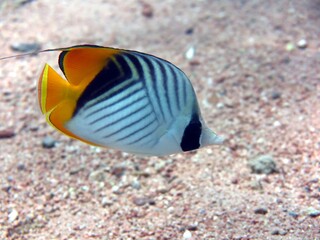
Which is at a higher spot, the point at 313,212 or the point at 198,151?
the point at 198,151

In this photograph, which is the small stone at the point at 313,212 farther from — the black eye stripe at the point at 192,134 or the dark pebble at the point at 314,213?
the black eye stripe at the point at 192,134

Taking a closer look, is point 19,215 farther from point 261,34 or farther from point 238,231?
point 261,34

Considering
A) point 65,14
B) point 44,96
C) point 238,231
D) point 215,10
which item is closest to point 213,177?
point 238,231

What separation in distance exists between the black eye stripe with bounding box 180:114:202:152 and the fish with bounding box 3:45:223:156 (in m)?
0.01

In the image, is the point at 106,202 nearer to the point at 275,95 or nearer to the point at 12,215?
the point at 12,215

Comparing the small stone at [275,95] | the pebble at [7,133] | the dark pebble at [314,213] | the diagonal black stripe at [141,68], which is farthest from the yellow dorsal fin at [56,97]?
the small stone at [275,95]

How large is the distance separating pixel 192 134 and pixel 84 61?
53 centimetres

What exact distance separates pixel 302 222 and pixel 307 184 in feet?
1.52

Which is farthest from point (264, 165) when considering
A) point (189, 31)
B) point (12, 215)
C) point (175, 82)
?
point (189, 31)

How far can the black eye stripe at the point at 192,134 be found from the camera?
5.32ft

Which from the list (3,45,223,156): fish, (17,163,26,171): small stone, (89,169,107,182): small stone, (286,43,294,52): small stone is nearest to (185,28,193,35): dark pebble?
(286,43,294,52): small stone

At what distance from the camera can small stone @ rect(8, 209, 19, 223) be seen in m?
2.45

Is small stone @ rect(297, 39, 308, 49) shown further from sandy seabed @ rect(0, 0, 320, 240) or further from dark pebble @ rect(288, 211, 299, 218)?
dark pebble @ rect(288, 211, 299, 218)

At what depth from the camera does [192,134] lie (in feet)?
5.35
